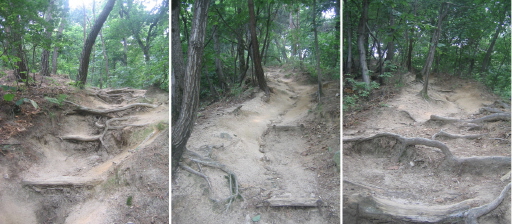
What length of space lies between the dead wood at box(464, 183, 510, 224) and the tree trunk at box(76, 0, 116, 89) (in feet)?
10.9

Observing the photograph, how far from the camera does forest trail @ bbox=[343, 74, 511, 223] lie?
2.30 metres

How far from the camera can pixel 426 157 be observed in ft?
8.38

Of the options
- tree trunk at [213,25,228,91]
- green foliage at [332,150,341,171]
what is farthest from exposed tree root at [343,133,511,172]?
tree trunk at [213,25,228,91]

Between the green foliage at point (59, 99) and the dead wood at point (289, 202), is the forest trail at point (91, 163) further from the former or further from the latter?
the dead wood at point (289, 202)

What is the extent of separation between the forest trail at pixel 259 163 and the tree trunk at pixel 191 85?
89 mm

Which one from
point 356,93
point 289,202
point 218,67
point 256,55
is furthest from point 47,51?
point 356,93

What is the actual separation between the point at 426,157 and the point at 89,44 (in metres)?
3.15

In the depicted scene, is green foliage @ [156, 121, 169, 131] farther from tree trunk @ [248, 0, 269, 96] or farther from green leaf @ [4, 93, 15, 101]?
green leaf @ [4, 93, 15, 101]

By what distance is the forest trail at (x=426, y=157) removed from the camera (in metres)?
2.30

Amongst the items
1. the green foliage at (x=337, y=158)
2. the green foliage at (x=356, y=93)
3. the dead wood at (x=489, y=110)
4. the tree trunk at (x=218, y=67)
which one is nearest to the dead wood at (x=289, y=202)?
the green foliage at (x=337, y=158)

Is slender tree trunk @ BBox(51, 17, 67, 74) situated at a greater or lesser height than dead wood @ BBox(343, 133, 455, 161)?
greater

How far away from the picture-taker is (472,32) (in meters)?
2.77

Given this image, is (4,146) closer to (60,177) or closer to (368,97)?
(60,177)

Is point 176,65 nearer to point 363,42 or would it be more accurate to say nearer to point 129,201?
point 129,201
